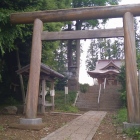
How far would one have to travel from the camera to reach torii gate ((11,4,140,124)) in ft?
21.6

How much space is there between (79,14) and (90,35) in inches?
32.3

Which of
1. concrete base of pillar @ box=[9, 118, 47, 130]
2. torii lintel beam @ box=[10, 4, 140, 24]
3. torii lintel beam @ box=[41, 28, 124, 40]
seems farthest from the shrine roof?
concrete base of pillar @ box=[9, 118, 47, 130]

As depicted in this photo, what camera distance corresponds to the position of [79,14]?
24.9 feet

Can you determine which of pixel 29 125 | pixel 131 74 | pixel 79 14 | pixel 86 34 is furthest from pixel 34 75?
pixel 131 74

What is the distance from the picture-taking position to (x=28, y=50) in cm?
1316

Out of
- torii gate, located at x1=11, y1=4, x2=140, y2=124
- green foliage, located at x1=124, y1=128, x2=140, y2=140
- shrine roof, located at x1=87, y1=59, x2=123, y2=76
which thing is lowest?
green foliage, located at x1=124, y1=128, x2=140, y2=140

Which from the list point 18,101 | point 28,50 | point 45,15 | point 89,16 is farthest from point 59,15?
point 18,101

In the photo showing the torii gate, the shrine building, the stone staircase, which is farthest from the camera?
the shrine building

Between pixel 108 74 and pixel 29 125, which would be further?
pixel 108 74

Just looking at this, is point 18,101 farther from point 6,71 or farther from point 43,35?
point 43,35

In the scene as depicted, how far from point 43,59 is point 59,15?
7.69m

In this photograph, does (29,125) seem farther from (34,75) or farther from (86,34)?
(86,34)

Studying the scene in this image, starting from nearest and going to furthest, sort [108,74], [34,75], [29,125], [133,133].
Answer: [133,133]
[29,125]
[34,75]
[108,74]

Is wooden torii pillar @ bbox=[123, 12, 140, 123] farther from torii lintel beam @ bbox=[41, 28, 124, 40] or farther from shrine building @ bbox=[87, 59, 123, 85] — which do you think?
shrine building @ bbox=[87, 59, 123, 85]
